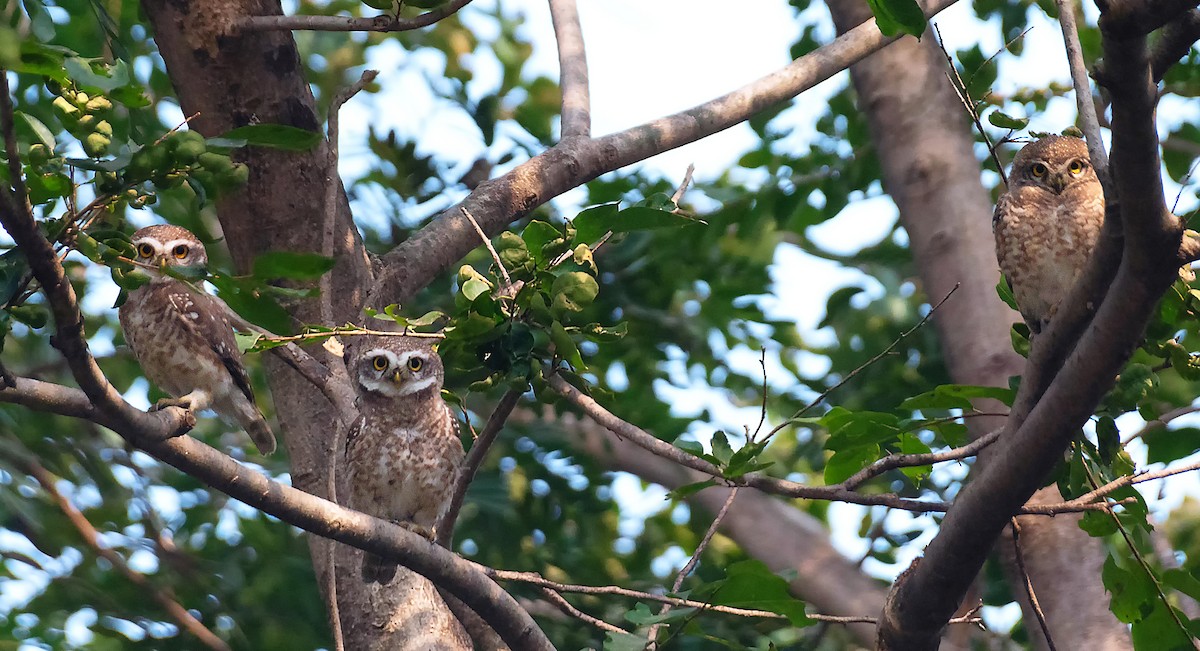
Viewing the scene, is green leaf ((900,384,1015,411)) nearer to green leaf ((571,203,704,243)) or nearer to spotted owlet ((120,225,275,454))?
green leaf ((571,203,704,243))

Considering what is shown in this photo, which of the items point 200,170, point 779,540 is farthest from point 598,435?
point 200,170

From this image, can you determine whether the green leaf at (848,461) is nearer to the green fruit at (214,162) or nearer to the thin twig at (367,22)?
the thin twig at (367,22)

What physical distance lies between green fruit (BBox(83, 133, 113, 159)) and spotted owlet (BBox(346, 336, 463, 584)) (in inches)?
80.5

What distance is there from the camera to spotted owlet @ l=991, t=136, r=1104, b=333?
13.5ft

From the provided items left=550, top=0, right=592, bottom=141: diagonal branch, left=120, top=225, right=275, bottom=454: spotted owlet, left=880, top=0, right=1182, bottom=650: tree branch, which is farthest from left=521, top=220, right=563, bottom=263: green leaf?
left=120, top=225, right=275, bottom=454: spotted owlet

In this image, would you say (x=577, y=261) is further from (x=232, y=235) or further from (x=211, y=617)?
(x=211, y=617)

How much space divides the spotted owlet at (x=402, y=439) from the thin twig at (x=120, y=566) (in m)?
1.01

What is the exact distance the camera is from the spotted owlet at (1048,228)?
13.5 feet

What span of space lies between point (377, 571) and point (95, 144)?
1707mm

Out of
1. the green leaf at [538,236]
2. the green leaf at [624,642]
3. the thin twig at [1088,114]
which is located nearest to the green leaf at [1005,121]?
the thin twig at [1088,114]

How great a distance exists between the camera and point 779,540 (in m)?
6.45

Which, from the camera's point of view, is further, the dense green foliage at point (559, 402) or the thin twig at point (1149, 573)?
the dense green foliage at point (559, 402)

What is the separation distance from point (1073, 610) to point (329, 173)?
285cm

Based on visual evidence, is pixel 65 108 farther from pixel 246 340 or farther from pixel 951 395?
pixel 951 395
